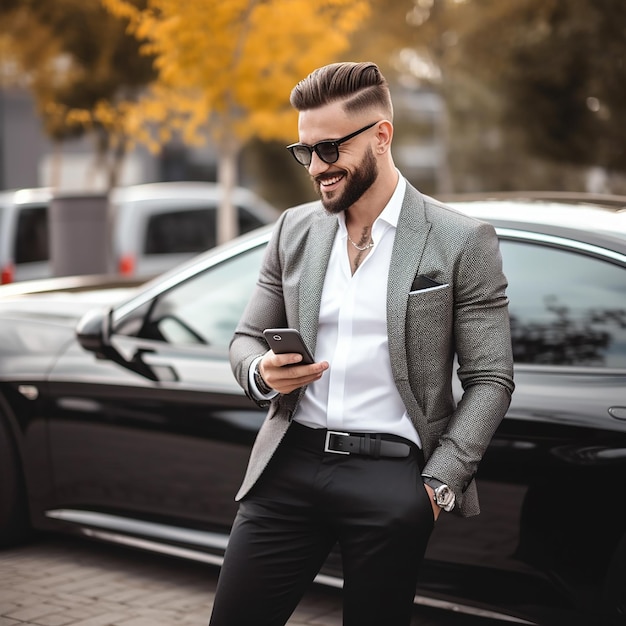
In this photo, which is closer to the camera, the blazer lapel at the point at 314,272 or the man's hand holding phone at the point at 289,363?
the man's hand holding phone at the point at 289,363

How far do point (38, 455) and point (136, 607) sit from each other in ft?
2.66

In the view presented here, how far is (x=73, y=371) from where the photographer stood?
458cm

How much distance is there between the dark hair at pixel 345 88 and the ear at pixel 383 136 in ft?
0.11

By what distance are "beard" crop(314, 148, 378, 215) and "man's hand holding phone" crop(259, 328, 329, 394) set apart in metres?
0.35

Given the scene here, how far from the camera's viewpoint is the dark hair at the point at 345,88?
2537 mm

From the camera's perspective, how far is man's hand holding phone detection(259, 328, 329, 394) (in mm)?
2414

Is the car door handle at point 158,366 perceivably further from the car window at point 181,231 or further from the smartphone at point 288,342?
the car window at point 181,231

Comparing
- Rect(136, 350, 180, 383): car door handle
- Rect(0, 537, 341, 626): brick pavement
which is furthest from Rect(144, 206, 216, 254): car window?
Rect(136, 350, 180, 383): car door handle

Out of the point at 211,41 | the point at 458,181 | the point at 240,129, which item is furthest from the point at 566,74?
the point at 458,181

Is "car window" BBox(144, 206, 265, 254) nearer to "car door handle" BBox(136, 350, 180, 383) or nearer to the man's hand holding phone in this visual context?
"car door handle" BBox(136, 350, 180, 383)

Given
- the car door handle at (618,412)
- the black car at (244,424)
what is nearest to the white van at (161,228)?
the black car at (244,424)

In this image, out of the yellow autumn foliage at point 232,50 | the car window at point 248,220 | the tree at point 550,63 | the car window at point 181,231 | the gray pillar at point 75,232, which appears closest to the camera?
the yellow autumn foliage at point 232,50

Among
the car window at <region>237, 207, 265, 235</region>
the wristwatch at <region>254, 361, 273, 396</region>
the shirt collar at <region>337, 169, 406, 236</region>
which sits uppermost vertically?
the shirt collar at <region>337, 169, 406, 236</region>


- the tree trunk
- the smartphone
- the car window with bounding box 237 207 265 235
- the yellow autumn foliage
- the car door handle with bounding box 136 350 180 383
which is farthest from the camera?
the car window with bounding box 237 207 265 235
